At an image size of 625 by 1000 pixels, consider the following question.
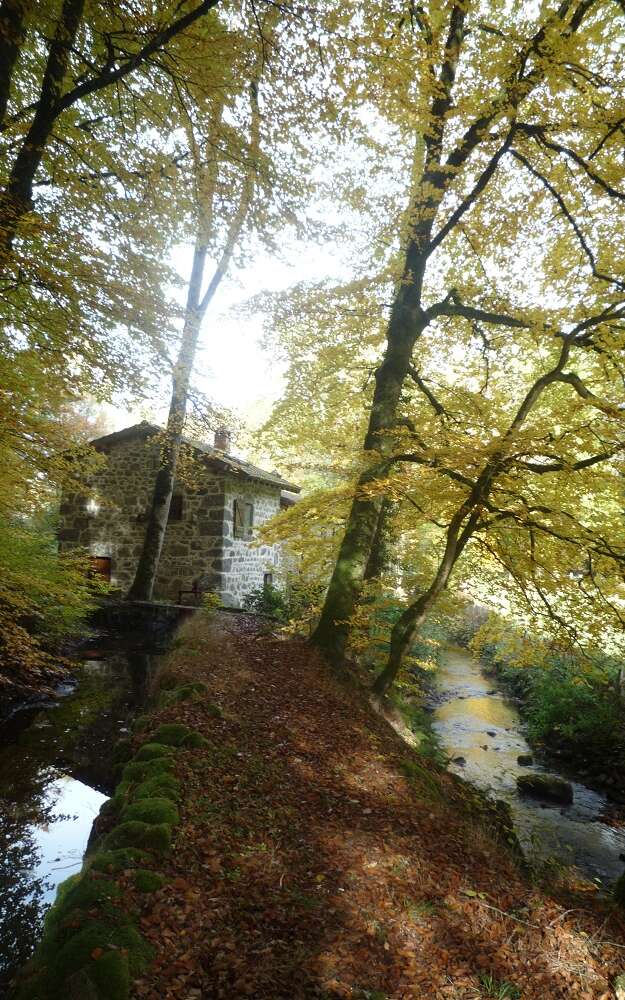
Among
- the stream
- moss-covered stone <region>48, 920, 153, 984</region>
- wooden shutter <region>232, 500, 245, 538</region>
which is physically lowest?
the stream

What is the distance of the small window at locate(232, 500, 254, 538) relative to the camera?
1552cm

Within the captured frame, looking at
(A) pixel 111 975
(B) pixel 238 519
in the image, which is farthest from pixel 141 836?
(B) pixel 238 519

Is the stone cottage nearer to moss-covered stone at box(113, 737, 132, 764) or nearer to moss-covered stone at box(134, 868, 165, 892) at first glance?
moss-covered stone at box(113, 737, 132, 764)

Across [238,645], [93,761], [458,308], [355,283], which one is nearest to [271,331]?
[355,283]

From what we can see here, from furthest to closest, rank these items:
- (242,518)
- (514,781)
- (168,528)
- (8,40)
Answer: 1. (242,518)
2. (168,528)
3. (514,781)
4. (8,40)

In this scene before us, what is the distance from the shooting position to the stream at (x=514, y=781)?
20.3 feet

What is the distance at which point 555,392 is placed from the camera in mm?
10125

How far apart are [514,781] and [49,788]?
7.05m

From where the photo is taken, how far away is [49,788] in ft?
18.3

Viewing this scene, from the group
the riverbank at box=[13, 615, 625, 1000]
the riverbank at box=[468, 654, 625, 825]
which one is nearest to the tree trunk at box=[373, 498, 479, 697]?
the riverbank at box=[13, 615, 625, 1000]

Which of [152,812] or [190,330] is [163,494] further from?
[152,812]

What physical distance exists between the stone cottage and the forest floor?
926cm

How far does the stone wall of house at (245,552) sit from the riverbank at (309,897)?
9.09 meters

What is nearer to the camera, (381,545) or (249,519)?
(381,545)
